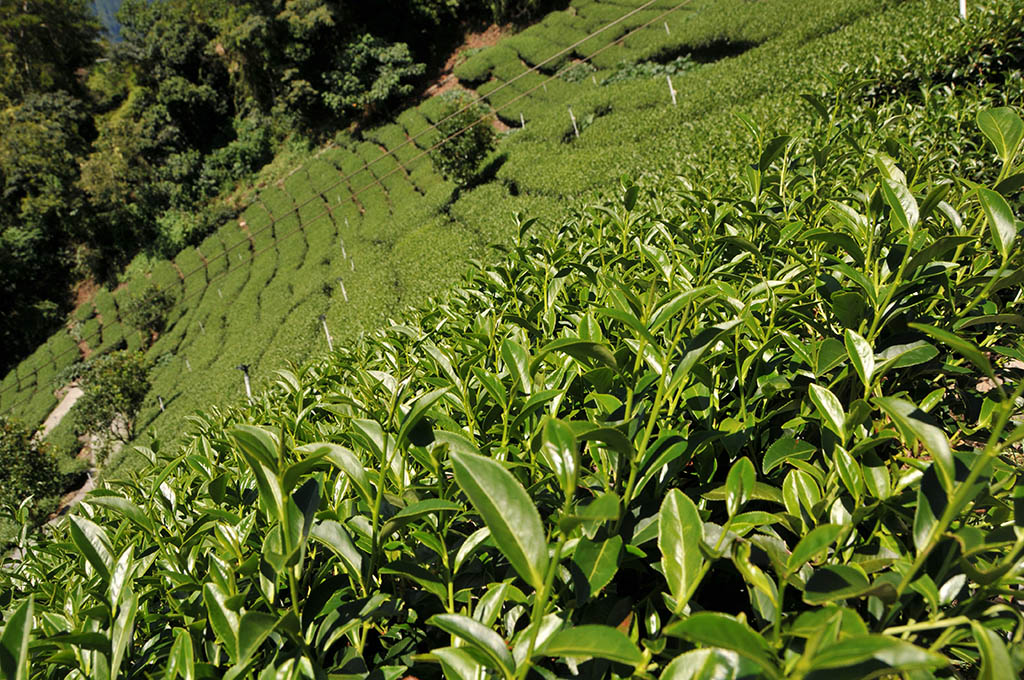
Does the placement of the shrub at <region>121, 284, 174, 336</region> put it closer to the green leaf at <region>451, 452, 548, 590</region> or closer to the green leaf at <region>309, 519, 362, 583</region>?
the green leaf at <region>309, 519, 362, 583</region>

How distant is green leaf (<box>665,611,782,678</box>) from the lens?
1.51ft

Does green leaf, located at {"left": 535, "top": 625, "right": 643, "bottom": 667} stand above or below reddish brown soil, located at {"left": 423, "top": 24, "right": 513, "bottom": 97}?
below

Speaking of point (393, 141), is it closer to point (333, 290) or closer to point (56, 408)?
point (333, 290)

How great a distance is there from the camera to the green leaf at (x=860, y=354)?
2.62ft

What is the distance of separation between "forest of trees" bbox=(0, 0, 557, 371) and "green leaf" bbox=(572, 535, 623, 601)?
30244 millimetres

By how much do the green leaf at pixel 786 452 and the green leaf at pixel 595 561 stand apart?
320 millimetres

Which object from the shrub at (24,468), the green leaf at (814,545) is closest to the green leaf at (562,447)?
the green leaf at (814,545)

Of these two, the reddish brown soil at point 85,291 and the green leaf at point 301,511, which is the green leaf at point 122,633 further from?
the reddish brown soil at point 85,291

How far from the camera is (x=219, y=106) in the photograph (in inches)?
1336

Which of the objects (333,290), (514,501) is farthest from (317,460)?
(333,290)

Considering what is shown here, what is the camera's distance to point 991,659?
41 cm

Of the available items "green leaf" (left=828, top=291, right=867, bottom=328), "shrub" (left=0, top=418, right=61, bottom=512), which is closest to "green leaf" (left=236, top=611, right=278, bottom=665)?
"green leaf" (left=828, top=291, right=867, bottom=328)

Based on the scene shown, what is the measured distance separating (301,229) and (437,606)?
2496cm

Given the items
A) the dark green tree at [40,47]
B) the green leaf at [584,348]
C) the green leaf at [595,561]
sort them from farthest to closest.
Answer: the dark green tree at [40,47] < the green leaf at [584,348] < the green leaf at [595,561]
